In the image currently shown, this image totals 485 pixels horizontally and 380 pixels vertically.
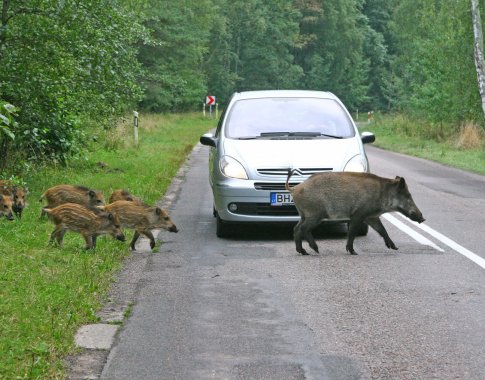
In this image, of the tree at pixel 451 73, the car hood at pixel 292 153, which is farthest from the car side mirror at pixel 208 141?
the tree at pixel 451 73

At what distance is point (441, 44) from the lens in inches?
1574

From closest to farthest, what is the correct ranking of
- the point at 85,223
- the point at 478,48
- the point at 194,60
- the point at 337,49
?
1. the point at 85,223
2. the point at 478,48
3. the point at 194,60
4. the point at 337,49

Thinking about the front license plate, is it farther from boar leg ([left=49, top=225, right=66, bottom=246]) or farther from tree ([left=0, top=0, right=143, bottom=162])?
tree ([left=0, top=0, right=143, bottom=162])

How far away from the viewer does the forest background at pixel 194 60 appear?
50.5 ft

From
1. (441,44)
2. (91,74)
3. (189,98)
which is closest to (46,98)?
(91,74)

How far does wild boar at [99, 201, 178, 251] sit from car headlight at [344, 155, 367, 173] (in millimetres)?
2484

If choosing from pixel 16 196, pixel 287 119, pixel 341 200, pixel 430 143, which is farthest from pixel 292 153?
pixel 430 143

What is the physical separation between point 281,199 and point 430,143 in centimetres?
2783

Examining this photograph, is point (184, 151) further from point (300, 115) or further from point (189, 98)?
point (189, 98)

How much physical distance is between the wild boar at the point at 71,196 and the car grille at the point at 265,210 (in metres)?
2.02

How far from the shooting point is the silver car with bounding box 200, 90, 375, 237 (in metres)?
12.1

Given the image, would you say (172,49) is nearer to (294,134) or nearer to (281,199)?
(294,134)

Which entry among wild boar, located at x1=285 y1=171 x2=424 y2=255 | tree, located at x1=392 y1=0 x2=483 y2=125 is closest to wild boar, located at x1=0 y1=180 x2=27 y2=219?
wild boar, located at x1=285 y1=171 x2=424 y2=255

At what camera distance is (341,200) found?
440 inches
